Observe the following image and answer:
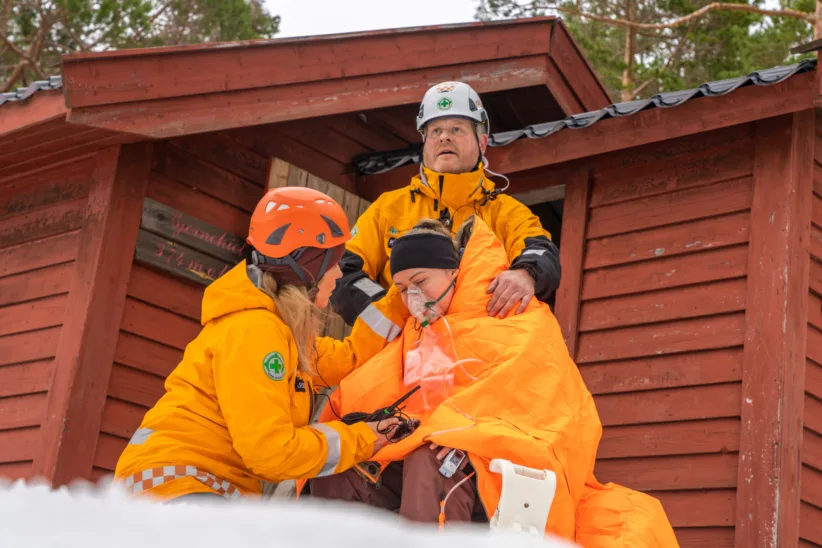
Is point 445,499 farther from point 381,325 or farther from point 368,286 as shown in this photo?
point 368,286

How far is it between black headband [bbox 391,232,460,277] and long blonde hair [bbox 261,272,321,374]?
371 millimetres

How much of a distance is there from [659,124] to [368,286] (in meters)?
2.28

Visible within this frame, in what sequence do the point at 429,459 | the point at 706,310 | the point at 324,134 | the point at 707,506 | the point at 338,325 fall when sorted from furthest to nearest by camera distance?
the point at 324,134 → the point at 338,325 → the point at 706,310 → the point at 707,506 → the point at 429,459

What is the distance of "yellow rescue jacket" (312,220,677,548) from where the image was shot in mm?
2926

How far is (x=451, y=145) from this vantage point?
4320 mm

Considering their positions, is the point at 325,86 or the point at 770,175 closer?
the point at 770,175

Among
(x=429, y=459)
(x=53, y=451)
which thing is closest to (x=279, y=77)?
(x=53, y=451)

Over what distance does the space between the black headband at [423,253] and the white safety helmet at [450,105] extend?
3.29 ft

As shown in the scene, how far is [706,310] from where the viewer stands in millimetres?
5176

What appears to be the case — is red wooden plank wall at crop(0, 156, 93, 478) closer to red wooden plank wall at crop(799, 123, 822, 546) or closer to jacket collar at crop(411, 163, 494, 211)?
jacket collar at crop(411, 163, 494, 211)

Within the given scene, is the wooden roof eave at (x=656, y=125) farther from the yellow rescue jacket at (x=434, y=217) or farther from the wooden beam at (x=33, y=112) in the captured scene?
the wooden beam at (x=33, y=112)

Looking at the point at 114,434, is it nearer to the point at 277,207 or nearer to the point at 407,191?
the point at 407,191

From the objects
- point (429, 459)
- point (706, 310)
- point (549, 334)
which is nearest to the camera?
point (429, 459)

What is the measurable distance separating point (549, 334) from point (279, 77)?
2.97 meters
